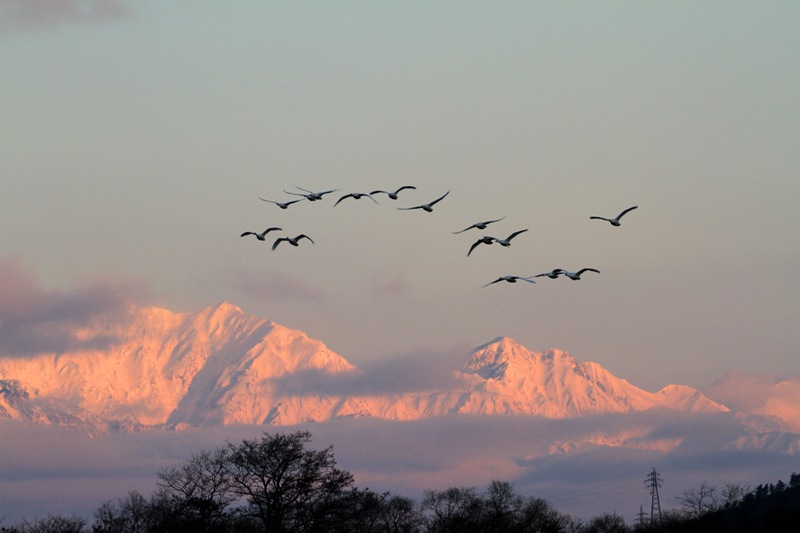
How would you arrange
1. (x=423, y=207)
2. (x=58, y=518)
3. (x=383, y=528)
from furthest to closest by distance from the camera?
(x=383, y=528), (x=58, y=518), (x=423, y=207)

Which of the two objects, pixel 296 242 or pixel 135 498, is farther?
pixel 135 498

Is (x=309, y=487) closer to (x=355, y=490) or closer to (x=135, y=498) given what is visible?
(x=355, y=490)

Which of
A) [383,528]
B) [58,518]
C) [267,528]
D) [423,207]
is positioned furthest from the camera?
[383,528]

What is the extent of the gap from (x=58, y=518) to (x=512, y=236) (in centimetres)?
9180

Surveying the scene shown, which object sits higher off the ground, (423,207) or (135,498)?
(423,207)

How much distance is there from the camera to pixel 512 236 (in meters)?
99.2

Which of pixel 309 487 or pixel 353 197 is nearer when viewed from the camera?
pixel 353 197

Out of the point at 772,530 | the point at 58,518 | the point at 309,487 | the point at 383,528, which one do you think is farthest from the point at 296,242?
the point at 772,530

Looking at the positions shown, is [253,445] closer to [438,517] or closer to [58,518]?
[58,518]

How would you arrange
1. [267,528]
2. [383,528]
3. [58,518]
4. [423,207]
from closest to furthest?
[423,207], [267,528], [58,518], [383,528]

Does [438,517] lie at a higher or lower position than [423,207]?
lower

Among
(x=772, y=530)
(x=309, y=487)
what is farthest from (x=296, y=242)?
(x=772, y=530)

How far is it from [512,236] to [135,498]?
9266 centimetres

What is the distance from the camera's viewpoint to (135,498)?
584 feet
